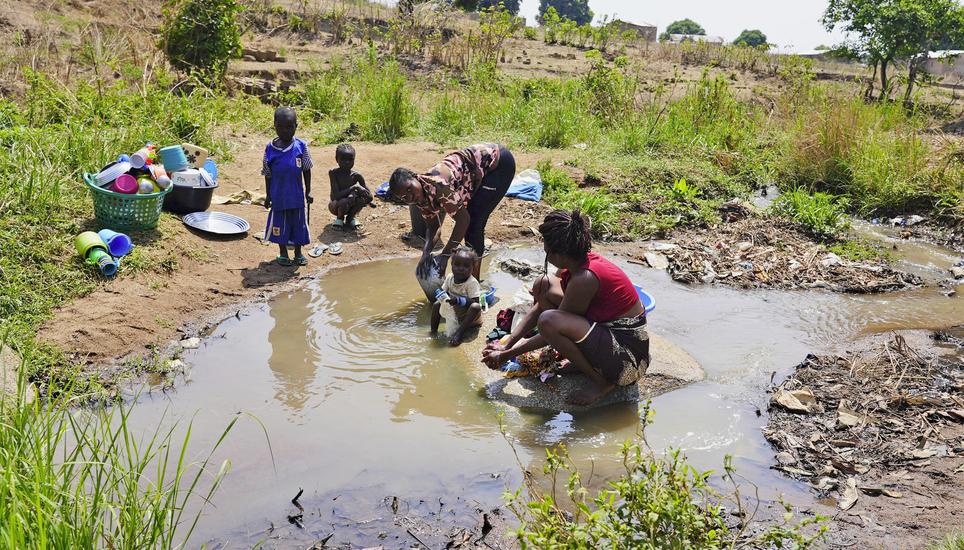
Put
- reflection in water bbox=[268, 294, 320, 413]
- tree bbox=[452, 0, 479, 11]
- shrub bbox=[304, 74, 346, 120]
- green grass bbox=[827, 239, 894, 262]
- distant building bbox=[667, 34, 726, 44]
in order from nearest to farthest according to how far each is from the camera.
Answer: reflection in water bbox=[268, 294, 320, 413], green grass bbox=[827, 239, 894, 262], shrub bbox=[304, 74, 346, 120], distant building bbox=[667, 34, 726, 44], tree bbox=[452, 0, 479, 11]

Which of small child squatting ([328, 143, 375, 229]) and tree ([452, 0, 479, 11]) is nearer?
small child squatting ([328, 143, 375, 229])

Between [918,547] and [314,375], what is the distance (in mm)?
3549

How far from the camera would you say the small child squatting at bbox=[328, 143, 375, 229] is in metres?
7.66

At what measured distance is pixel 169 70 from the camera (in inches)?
456

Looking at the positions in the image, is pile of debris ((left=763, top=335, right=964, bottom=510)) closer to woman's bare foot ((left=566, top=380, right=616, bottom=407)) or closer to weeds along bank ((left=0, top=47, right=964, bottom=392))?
woman's bare foot ((left=566, top=380, right=616, bottom=407))

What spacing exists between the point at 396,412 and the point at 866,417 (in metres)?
2.84

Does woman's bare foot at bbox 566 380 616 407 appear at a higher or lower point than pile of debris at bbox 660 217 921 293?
lower

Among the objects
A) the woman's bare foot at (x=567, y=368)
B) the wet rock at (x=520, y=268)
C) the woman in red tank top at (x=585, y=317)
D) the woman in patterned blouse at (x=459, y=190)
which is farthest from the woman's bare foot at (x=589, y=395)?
the wet rock at (x=520, y=268)

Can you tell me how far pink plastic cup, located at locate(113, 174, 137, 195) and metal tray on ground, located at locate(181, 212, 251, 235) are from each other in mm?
785

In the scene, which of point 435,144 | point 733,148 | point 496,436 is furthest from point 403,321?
point 733,148

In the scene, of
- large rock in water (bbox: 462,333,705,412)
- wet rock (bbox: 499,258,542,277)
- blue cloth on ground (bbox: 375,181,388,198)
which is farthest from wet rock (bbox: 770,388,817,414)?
blue cloth on ground (bbox: 375,181,388,198)

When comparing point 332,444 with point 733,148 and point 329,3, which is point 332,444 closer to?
point 733,148

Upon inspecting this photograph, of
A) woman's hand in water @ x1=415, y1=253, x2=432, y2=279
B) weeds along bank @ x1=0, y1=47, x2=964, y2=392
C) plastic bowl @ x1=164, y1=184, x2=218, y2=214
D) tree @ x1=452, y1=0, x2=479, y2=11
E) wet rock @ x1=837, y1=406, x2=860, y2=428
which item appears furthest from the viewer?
tree @ x1=452, y1=0, x2=479, y2=11

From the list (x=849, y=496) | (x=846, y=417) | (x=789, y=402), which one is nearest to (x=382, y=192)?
(x=789, y=402)
